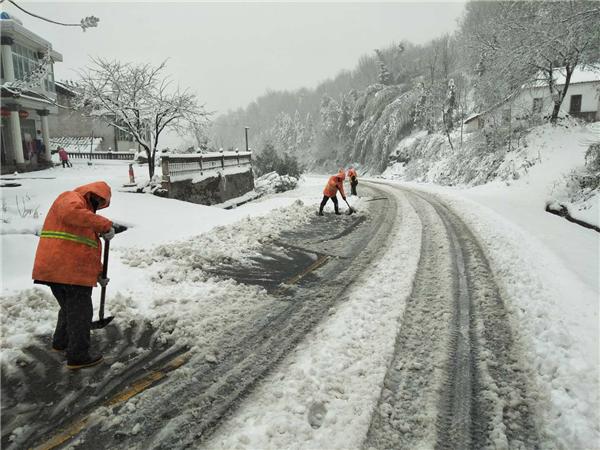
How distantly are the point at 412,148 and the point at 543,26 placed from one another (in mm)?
25293

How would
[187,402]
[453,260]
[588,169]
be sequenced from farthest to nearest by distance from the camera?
1. [588,169]
2. [453,260]
3. [187,402]

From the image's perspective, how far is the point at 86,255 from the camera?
12.6ft

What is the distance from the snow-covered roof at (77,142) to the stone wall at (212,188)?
24596 millimetres

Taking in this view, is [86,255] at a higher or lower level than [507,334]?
higher

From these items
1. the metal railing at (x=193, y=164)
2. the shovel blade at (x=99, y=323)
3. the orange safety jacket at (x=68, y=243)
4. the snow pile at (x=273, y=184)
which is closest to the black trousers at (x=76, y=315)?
the orange safety jacket at (x=68, y=243)

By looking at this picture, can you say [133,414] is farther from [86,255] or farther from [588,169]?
[588,169]

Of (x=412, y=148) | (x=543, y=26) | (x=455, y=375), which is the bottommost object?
(x=455, y=375)

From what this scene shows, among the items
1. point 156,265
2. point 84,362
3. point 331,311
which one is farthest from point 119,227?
point 331,311

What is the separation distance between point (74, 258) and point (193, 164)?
1342cm

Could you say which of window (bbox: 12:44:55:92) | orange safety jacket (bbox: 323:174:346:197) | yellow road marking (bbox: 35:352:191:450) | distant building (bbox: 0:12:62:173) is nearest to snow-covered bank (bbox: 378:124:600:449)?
yellow road marking (bbox: 35:352:191:450)

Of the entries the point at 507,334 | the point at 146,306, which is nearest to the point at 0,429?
the point at 146,306

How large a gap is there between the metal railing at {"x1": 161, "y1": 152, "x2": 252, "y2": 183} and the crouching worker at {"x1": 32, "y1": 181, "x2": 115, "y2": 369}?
1095cm

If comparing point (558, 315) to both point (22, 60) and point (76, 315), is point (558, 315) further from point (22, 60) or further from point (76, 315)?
point (22, 60)

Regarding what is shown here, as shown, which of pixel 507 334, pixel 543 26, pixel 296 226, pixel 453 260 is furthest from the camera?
pixel 543 26
